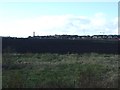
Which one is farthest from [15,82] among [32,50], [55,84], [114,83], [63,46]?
[63,46]

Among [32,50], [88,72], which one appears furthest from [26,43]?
[88,72]

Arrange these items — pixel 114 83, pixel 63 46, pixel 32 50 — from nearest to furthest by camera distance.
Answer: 1. pixel 114 83
2. pixel 32 50
3. pixel 63 46

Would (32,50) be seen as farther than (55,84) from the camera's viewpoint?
Yes

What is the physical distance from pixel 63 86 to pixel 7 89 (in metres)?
1.78

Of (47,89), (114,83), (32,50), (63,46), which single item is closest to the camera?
(47,89)

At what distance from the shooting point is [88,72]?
12.2 m

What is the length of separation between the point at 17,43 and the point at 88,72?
3407cm

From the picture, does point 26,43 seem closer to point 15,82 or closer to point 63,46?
point 63,46

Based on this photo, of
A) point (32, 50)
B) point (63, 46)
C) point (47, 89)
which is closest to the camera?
point (47, 89)

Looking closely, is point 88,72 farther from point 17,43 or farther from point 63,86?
point 17,43

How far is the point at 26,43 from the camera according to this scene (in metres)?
46.5

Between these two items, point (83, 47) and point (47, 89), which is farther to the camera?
point (83, 47)

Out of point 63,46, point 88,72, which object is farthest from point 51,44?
point 88,72

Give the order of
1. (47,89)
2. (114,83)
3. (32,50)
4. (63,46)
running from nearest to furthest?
(47,89)
(114,83)
(32,50)
(63,46)
